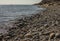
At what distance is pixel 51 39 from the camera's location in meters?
7.23

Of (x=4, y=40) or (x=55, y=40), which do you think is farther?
(x=4, y=40)

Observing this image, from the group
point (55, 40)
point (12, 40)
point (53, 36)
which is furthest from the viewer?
point (12, 40)

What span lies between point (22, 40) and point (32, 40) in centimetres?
47

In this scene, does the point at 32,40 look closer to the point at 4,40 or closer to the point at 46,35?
the point at 46,35

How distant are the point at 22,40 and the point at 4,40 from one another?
0.98 meters

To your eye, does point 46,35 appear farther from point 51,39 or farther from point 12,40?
point 12,40

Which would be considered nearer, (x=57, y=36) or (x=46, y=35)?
(x=57, y=36)

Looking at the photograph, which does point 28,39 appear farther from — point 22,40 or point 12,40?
point 12,40

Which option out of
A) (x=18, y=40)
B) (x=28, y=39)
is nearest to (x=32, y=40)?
(x=28, y=39)

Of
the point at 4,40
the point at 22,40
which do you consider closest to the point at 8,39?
the point at 4,40

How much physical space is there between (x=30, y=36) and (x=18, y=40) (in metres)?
0.66

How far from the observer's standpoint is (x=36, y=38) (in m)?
7.61

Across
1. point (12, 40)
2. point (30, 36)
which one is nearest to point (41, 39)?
point (30, 36)

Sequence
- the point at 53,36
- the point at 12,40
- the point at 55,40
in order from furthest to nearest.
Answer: the point at 12,40 < the point at 53,36 < the point at 55,40
